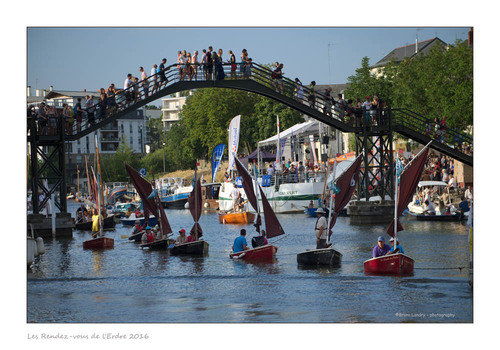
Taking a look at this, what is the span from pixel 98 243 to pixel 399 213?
21.1 m

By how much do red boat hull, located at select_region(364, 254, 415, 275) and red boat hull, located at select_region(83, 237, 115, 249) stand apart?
2046 cm

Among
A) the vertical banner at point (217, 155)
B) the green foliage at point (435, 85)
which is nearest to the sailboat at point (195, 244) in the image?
the green foliage at point (435, 85)

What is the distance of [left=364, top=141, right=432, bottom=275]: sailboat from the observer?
101 ft

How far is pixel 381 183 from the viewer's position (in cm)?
5125

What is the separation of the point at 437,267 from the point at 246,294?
30.8 ft

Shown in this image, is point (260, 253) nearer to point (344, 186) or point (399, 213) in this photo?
point (344, 186)

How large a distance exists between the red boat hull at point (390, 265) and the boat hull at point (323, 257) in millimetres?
2803

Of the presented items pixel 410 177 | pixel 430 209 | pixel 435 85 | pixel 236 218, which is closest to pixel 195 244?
pixel 410 177

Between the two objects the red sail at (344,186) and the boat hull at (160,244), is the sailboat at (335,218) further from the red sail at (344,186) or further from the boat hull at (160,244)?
the boat hull at (160,244)

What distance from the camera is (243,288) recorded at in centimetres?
3022
